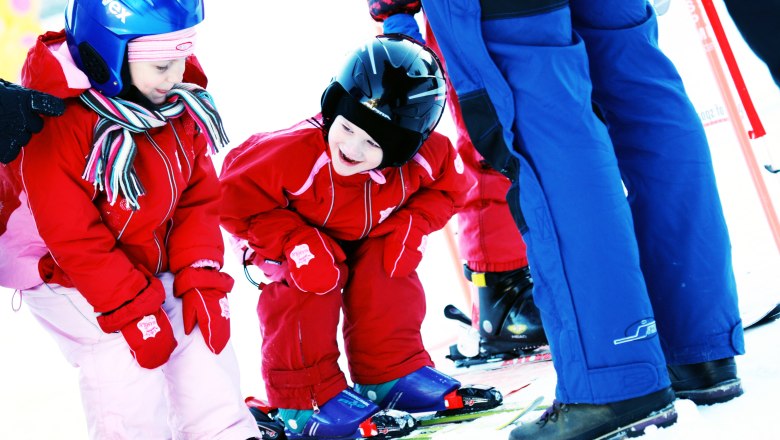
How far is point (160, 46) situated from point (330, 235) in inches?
27.0

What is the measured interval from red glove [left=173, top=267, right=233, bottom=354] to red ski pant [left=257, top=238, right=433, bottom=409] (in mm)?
224

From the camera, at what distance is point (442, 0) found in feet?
3.97

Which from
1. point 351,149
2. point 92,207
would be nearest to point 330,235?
point 351,149

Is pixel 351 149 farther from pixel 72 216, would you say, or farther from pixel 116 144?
pixel 72 216

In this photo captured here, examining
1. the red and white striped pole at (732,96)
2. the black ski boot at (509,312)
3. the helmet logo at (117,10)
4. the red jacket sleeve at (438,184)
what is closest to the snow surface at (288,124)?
the red and white striped pole at (732,96)

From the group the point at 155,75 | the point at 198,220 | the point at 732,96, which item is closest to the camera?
the point at 155,75

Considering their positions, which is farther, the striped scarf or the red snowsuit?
the red snowsuit

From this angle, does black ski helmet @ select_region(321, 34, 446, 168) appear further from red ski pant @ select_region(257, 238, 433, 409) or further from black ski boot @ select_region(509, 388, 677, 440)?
black ski boot @ select_region(509, 388, 677, 440)

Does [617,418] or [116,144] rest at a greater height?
[116,144]

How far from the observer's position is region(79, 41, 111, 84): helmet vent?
1.58 m

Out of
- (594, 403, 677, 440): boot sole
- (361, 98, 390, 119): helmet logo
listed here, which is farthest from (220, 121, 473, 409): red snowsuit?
→ (594, 403, 677, 440): boot sole

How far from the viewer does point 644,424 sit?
119 centimetres

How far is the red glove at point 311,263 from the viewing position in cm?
187

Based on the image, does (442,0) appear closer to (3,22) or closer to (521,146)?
(521,146)
